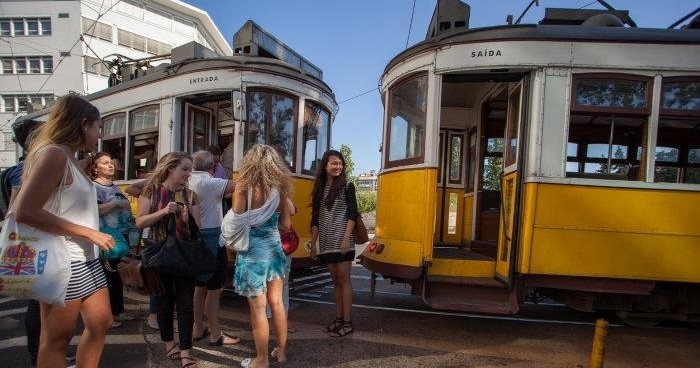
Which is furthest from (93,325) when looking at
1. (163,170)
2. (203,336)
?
(203,336)

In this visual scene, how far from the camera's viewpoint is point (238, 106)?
480cm

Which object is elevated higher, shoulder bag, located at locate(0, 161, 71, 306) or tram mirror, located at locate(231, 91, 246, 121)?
tram mirror, located at locate(231, 91, 246, 121)

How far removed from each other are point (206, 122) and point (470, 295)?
447 cm

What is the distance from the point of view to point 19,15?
29.4 metres

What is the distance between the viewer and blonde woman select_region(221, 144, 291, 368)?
2957mm

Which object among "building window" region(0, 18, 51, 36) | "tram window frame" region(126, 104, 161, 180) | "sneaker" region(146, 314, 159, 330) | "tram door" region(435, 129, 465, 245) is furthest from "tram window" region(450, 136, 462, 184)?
"building window" region(0, 18, 51, 36)

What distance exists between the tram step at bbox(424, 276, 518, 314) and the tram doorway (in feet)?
10.0

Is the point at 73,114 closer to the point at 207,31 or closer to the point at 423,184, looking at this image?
the point at 423,184

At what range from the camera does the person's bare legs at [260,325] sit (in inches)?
118

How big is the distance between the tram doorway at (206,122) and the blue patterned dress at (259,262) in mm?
2565

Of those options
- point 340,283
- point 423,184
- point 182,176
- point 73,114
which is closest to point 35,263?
point 73,114

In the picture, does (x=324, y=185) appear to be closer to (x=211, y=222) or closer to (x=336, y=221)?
(x=336, y=221)

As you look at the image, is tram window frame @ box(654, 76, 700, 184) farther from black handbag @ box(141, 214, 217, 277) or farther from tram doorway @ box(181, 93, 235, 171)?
tram doorway @ box(181, 93, 235, 171)

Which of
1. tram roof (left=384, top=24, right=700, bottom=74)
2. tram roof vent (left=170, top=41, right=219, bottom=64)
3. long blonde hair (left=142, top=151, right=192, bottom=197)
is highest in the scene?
tram roof vent (left=170, top=41, right=219, bottom=64)
